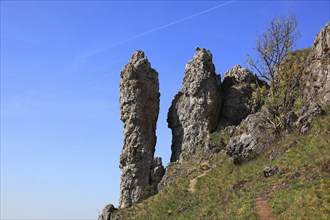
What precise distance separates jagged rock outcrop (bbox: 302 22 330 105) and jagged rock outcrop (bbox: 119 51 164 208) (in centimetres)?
2701

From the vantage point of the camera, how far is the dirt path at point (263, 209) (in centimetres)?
2929

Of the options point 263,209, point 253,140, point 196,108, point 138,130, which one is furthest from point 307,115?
point 138,130

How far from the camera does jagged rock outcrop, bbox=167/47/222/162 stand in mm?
67812

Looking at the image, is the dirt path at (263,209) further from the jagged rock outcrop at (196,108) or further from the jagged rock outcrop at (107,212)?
the jagged rock outcrop at (107,212)

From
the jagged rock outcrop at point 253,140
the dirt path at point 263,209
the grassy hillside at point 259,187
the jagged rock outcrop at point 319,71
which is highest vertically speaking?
the jagged rock outcrop at point 319,71

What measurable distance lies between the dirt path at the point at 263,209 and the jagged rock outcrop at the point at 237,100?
3475 cm

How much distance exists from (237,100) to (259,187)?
33872 millimetres

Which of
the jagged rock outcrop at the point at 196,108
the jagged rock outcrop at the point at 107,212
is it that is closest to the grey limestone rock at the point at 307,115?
the jagged rock outcrop at the point at 196,108

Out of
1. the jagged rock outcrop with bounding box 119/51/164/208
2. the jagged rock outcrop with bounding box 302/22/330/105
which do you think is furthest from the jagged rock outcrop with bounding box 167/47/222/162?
the jagged rock outcrop with bounding box 302/22/330/105

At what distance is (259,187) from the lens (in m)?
38.3

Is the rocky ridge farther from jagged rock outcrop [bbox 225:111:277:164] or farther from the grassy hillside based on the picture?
the grassy hillside

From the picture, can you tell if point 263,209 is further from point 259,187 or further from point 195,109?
point 195,109

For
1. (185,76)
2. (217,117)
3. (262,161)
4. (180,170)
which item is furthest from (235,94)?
(262,161)

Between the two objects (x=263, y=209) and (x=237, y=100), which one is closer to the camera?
(x=263, y=209)
